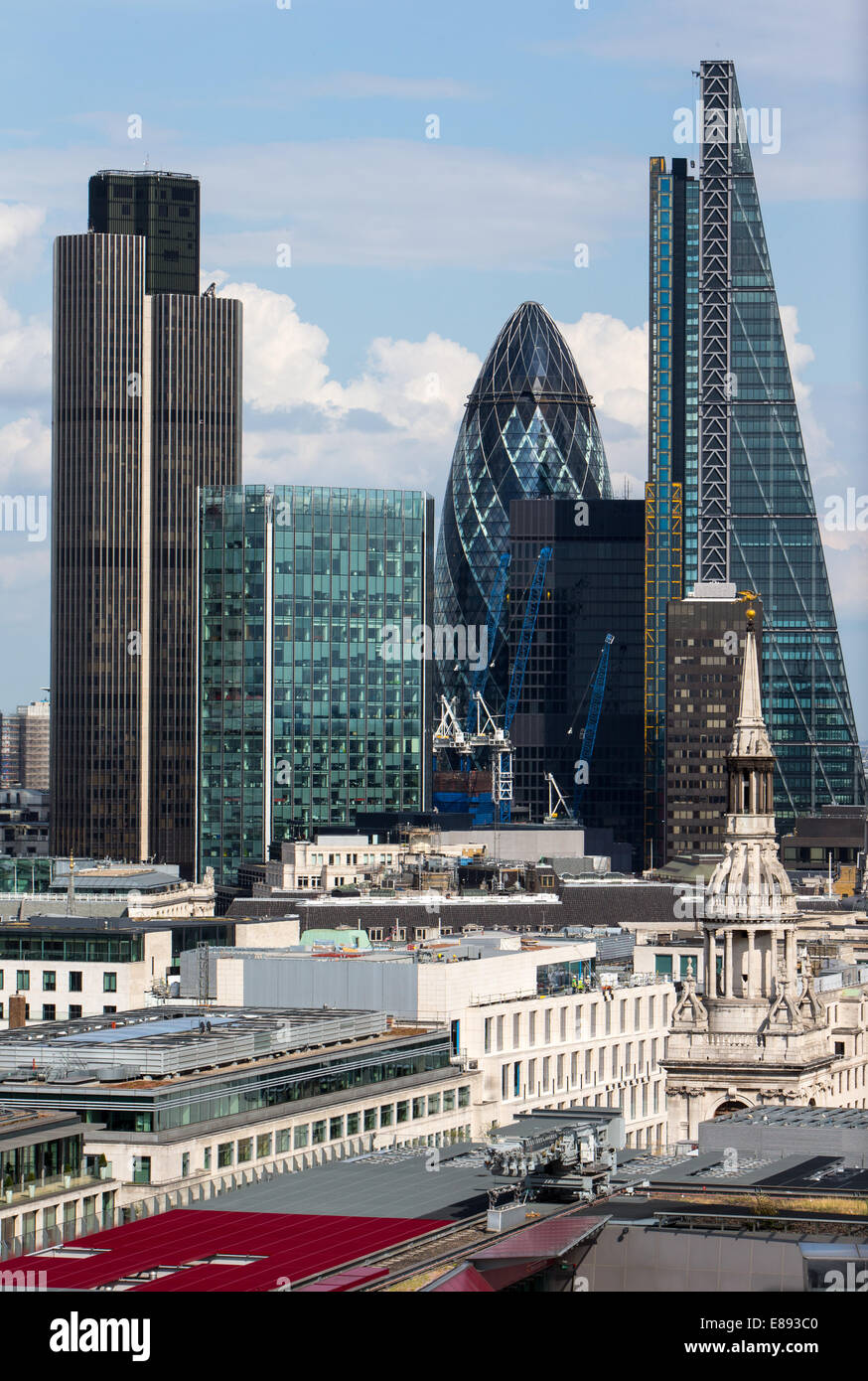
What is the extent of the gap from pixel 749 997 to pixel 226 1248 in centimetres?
5138

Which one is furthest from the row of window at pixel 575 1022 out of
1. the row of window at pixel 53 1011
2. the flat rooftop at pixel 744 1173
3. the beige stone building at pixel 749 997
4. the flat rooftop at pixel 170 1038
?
the flat rooftop at pixel 744 1173

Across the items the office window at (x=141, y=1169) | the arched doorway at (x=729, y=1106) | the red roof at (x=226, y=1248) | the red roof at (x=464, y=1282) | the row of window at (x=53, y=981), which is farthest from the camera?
the row of window at (x=53, y=981)

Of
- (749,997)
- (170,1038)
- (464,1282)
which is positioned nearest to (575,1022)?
(749,997)

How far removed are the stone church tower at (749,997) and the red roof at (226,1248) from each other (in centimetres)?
4147

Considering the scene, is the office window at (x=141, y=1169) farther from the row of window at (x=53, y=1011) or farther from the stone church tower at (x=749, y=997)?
the row of window at (x=53, y=1011)

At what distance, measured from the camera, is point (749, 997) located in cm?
9738

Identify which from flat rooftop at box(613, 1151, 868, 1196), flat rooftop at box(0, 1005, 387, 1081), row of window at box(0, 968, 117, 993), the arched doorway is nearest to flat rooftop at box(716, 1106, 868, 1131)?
flat rooftop at box(613, 1151, 868, 1196)

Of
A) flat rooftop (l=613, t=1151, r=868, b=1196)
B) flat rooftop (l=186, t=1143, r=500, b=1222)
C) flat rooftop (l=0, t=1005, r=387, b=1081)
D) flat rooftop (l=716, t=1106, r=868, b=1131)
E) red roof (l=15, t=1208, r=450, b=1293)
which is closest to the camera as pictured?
red roof (l=15, t=1208, r=450, b=1293)

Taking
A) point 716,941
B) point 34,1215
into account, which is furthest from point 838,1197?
point 716,941

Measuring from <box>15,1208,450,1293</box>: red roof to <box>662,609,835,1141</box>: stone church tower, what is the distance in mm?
41467

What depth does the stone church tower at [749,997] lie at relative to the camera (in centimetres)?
9531

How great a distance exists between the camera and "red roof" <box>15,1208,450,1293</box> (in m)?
43.3

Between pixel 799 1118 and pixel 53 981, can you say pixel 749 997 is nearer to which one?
pixel 799 1118

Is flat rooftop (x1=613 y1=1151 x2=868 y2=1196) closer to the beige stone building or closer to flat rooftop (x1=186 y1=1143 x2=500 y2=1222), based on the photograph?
flat rooftop (x1=186 y1=1143 x2=500 y2=1222)
